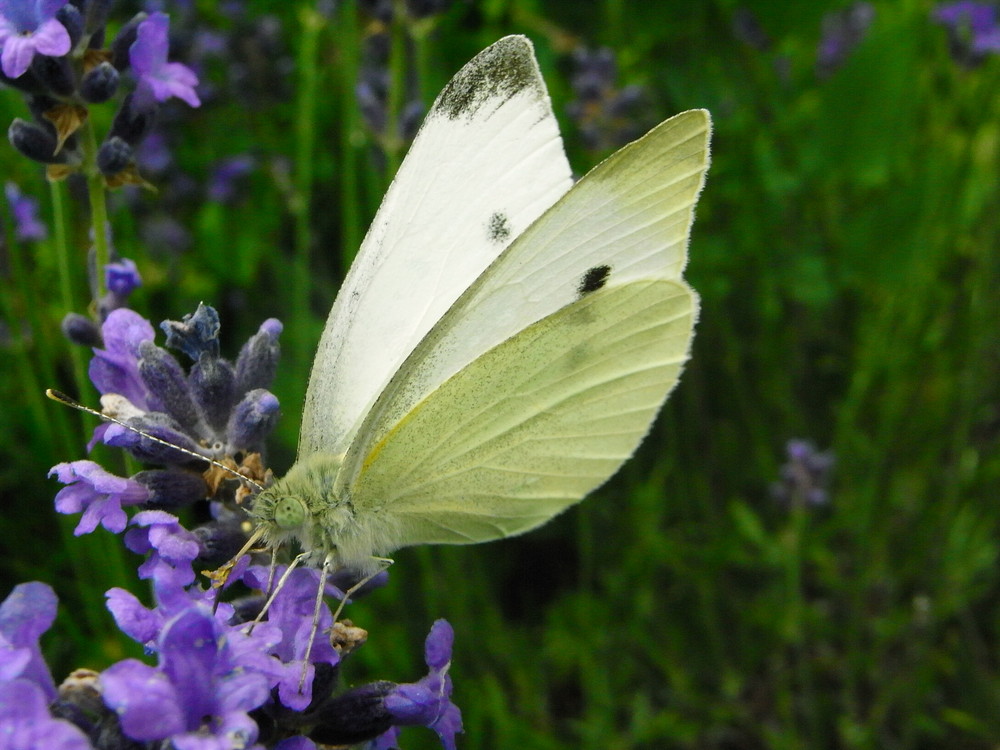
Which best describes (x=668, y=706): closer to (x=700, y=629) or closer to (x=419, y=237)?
(x=700, y=629)

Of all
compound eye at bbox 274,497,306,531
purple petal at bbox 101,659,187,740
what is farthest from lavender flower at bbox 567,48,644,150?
purple petal at bbox 101,659,187,740

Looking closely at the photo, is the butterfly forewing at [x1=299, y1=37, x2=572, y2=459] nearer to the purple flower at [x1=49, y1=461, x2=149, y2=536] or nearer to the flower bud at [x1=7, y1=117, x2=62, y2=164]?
the purple flower at [x1=49, y1=461, x2=149, y2=536]

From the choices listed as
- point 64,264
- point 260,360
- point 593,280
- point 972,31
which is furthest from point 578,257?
point 972,31

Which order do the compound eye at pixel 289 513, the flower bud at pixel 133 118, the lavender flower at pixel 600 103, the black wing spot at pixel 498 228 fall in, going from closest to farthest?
the compound eye at pixel 289 513 → the flower bud at pixel 133 118 → the black wing spot at pixel 498 228 → the lavender flower at pixel 600 103

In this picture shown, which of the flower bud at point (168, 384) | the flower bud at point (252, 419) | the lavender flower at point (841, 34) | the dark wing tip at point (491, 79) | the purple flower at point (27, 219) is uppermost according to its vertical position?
the lavender flower at point (841, 34)

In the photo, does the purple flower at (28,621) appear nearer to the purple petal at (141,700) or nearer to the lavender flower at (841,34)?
the purple petal at (141,700)

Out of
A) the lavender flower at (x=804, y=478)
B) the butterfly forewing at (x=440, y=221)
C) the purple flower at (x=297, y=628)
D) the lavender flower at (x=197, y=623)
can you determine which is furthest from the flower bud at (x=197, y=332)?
the lavender flower at (x=804, y=478)
